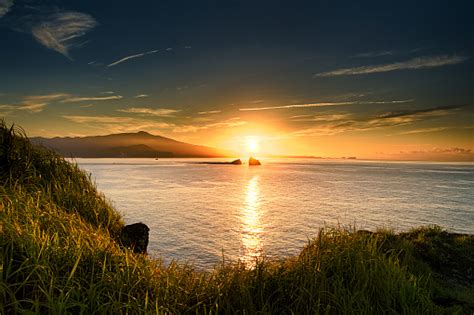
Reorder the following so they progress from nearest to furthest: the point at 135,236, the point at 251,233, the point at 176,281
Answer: the point at 176,281 < the point at 135,236 < the point at 251,233

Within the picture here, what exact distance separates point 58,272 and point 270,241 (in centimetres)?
1660

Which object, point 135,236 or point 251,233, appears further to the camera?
point 251,233

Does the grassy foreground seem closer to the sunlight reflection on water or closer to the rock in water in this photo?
the rock in water

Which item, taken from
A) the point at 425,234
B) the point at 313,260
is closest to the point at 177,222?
the point at 425,234

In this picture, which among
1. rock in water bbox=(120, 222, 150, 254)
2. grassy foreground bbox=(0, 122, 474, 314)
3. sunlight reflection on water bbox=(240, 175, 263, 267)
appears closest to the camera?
grassy foreground bbox=(0, 122, 474, 314)

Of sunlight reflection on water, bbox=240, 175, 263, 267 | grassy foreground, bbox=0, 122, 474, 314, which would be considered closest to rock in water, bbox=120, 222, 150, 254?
grassy foreground, bbox=0, 122, 474, 314

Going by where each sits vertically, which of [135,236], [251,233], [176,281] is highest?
[176,281]

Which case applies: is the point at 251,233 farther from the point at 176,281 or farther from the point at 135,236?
the point at 176,281

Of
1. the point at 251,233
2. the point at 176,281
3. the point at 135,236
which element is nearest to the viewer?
the point at 176,281

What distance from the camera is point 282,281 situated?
6711 mm

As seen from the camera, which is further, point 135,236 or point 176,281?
point 135,236

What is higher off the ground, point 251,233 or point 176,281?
point 176,281

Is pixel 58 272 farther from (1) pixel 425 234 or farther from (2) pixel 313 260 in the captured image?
(1) pixel 425 234

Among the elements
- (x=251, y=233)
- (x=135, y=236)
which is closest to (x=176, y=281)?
(x=135, y=236)
